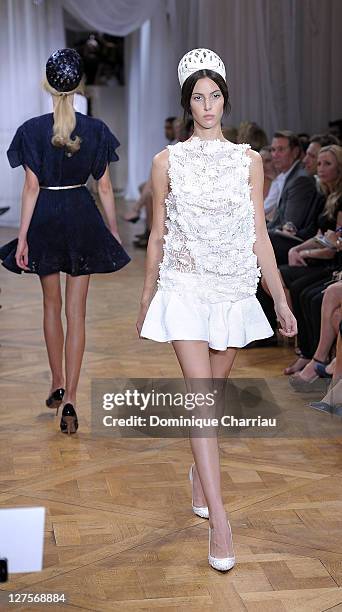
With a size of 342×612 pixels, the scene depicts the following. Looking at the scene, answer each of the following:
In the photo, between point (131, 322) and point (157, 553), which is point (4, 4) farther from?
point (157, 553)

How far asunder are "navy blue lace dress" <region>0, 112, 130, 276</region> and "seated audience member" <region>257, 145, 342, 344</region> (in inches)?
58.2

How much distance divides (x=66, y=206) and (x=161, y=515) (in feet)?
5.15

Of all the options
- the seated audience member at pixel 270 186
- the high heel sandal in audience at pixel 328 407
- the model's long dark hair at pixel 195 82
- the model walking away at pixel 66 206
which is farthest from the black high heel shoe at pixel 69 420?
the seated audience member at pixel 270 186

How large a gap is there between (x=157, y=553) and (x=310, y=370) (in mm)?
2187

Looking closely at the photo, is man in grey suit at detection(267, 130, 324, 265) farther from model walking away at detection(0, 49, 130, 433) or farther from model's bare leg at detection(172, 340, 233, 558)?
model's bare leg at detection(172, 340, 233, 558)

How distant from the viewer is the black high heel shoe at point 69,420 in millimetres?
4797

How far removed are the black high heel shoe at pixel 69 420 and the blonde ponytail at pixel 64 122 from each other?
1.10 metres

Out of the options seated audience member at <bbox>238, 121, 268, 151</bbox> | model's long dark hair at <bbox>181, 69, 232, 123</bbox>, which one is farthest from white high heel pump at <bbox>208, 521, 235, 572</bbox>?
seated audience member at <bbox>238, 121, 268, 151</bbox>

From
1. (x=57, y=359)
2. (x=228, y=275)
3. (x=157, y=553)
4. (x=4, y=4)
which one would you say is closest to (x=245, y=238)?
(x=228, y=275)

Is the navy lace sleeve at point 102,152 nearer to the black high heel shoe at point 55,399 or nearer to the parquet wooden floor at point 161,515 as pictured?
the black high heel shoe at point 55,399

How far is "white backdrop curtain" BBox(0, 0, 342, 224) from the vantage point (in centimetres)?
1064

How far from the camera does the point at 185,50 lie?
12.7m

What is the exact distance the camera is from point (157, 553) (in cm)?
344

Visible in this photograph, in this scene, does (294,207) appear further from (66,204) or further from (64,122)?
(64,122)
